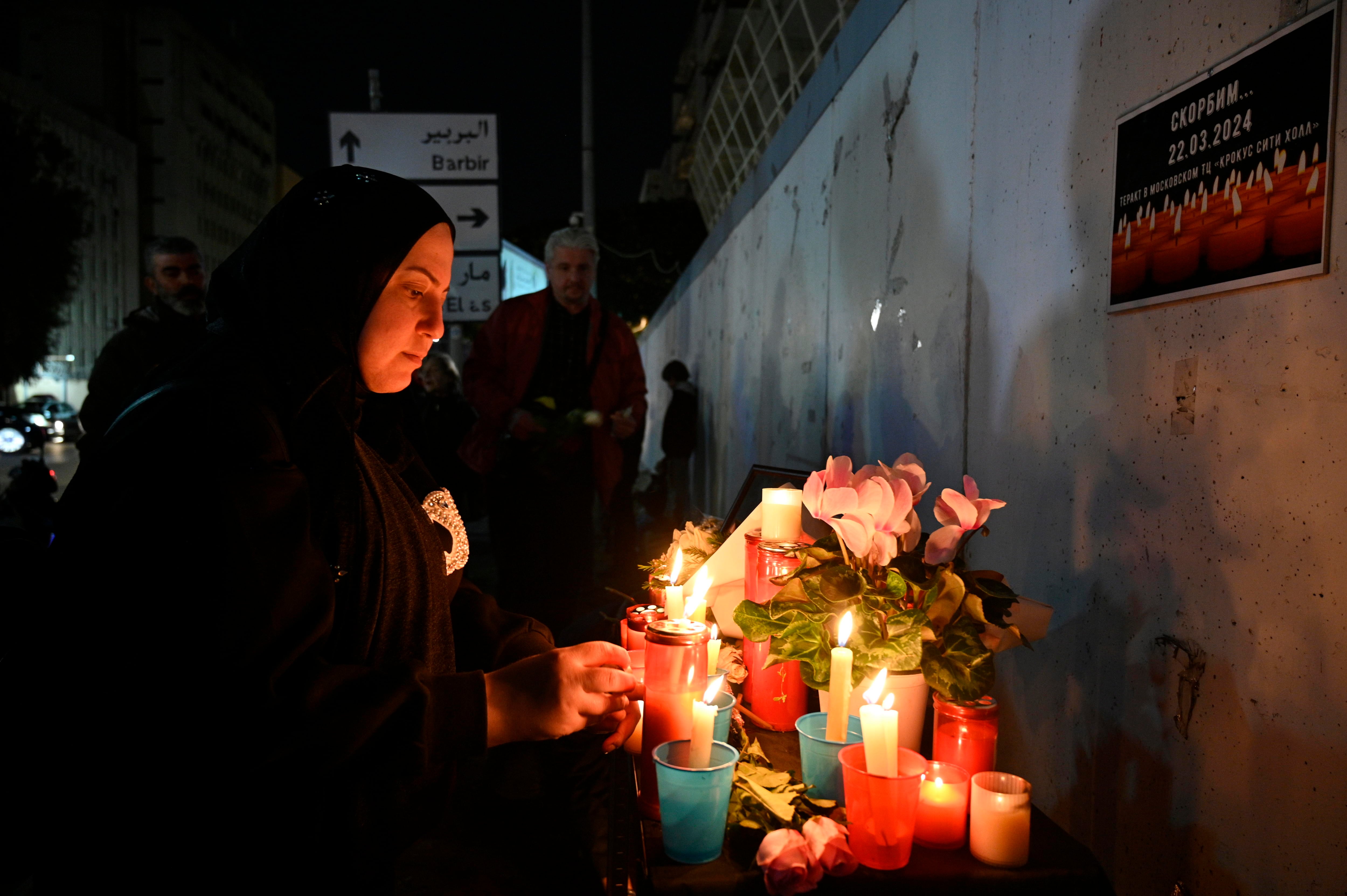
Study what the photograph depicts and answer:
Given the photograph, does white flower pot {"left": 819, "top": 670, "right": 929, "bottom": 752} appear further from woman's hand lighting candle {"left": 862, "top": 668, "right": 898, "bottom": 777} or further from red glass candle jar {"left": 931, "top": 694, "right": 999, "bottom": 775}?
woman's hand lighting candle {"left": 862, "top": 668, "right": 898, "bottom": 777}

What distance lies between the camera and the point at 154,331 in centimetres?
386

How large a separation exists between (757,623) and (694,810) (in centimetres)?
39

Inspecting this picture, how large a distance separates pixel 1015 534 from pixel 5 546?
6.85 ft

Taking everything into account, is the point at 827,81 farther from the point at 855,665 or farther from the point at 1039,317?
the point at 855,665

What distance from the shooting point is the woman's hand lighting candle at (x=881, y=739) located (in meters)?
1.06

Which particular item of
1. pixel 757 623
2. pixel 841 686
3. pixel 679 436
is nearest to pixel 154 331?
pixel 757 623

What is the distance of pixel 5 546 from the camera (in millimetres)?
1519

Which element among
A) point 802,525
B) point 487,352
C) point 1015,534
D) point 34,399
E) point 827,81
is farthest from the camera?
point 34,399

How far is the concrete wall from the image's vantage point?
117 cm

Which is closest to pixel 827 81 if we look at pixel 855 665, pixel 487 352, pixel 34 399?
pixel 487 352

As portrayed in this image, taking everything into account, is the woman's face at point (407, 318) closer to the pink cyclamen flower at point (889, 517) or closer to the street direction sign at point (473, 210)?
the pink cyclamen flower at point (889, 517)

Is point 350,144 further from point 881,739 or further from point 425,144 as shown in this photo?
point 881,739

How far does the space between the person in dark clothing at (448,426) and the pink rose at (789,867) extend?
195 inches

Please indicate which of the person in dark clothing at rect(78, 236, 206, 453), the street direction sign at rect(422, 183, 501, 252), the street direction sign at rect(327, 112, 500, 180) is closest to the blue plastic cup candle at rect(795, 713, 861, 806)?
the person in dark clothing at rect(78, 236, 206, 453)
